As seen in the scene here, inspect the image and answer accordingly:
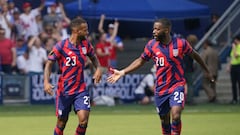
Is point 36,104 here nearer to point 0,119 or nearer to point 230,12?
point 0,119

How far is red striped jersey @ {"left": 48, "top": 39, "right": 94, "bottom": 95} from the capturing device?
15336 millimetres

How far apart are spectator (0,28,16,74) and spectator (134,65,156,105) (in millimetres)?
4372

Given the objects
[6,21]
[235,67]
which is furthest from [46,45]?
[235,67]

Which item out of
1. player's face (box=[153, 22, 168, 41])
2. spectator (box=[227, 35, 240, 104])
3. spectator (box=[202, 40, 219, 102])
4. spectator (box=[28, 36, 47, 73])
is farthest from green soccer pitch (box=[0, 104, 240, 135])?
player's face (box=[153, 22, 168, 41])

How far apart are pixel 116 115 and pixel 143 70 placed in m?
7.37

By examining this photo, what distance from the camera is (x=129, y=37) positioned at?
34594 mm

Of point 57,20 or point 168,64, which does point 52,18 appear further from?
point 168,64

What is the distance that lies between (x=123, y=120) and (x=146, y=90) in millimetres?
6824

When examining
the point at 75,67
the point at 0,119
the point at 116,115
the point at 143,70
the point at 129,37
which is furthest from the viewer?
the point at 129,37

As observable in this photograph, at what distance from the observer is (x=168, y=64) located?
15.4 m

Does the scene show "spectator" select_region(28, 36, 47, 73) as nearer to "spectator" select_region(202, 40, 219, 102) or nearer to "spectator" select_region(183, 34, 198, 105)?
"spectator" select_region(183, 34, 198, 105)

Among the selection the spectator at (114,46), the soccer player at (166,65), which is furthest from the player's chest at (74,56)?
the spectator at (114,46)

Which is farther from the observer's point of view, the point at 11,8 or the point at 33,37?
the point at 11,8

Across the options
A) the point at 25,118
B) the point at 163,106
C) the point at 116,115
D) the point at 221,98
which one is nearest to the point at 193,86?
the point at 221,98
